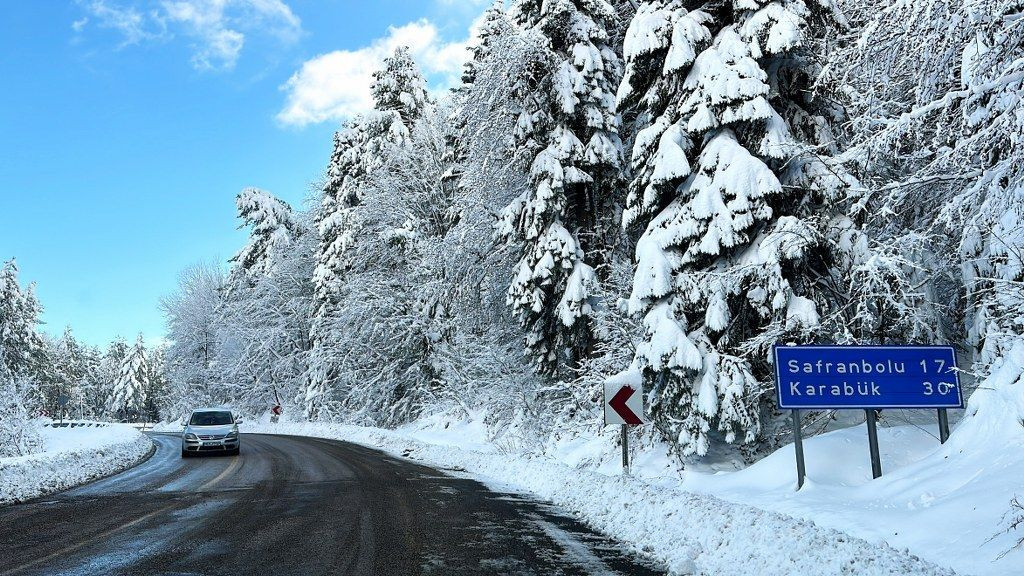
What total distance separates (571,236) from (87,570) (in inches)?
495

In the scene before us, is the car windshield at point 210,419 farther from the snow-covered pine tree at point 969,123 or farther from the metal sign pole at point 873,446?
the snow-covered pine tree at point 969,123

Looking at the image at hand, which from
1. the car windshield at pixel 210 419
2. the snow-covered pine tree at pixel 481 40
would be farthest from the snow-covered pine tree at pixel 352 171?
the car windshield at pixel 210 419

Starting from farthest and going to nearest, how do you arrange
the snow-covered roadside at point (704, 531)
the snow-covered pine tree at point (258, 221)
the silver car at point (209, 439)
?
the snow-covered pine tree at point (258, 221)
the silver car at point (209, 439)
the snow-covered roadside at point (704, 531)

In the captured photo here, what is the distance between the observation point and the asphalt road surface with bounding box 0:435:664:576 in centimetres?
644

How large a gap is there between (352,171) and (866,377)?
3200cm

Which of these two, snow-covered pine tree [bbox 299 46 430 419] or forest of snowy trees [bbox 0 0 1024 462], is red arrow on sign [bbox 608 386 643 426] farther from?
snow-covered pine tree [bbox 299 46 430 419]

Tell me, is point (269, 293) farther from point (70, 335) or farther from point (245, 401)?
point (70, 335)

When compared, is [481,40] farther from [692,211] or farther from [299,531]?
[299,531]

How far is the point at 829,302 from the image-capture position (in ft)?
36.6

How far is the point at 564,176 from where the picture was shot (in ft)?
54.3

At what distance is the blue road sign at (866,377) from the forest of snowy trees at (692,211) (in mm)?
607

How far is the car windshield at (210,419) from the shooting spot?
21953 mm

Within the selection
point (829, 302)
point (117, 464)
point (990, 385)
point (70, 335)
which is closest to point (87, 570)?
point (990, 385)

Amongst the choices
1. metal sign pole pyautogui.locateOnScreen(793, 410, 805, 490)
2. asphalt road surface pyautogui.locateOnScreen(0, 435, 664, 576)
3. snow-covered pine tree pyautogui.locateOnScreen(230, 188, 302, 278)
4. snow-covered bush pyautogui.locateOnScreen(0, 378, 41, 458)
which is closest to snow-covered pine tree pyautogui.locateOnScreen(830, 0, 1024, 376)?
metal sign pole pyautogui.locateOnScreen(793, 410, 805, 490)
